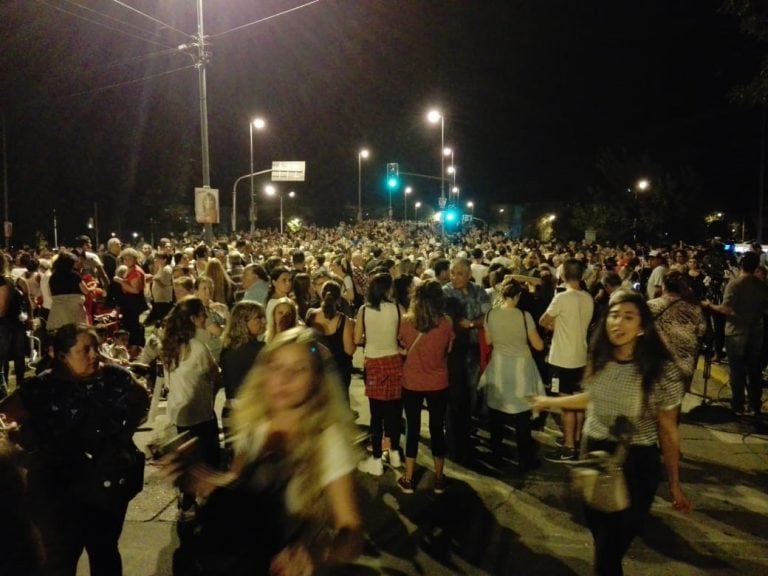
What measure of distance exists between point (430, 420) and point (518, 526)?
117 centimetres

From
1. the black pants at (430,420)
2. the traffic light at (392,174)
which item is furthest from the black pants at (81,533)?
the traffic light at (392,174)

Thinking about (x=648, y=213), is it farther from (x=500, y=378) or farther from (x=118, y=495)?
(x=118, y=495)

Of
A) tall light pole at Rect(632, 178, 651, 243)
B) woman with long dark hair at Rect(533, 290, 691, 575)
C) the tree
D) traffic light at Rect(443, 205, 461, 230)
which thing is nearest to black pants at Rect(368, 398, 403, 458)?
woman with long dark hair at Rect(533, 290, 691, 575)

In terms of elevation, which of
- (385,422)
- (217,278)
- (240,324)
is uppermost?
(217,278)

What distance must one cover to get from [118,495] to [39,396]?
0.68 m

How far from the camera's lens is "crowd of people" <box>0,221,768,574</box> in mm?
2424

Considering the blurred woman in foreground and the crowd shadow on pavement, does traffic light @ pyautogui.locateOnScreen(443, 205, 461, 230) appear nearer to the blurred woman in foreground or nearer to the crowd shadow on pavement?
the crowd shadow on pavement

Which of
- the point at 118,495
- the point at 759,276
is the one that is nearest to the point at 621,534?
the point at 118,495

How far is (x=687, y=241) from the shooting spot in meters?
34.3

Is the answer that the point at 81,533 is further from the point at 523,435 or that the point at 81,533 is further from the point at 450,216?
the point at 450,216

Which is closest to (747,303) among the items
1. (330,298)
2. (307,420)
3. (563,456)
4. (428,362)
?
(563,456)

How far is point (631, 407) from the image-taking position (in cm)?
337

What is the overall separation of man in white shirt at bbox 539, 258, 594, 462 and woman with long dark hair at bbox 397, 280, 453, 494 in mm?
1584

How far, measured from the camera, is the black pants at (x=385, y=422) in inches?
241
